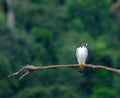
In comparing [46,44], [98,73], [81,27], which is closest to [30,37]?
[46,44]

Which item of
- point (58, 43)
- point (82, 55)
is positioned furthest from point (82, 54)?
point (58, 43)

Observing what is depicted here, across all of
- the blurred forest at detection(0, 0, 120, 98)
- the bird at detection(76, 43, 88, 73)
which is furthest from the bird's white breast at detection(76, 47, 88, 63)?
the blurred forest at detection(0, 0, 120, 98)

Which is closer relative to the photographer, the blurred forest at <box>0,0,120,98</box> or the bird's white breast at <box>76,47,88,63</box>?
the bird's white breast at <box>76,47,88,63</box>

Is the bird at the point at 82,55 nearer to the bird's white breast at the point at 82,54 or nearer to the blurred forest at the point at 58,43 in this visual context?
the bird's white breast at the point at 82,54

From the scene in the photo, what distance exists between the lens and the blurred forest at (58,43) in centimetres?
3884

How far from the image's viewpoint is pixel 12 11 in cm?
4912

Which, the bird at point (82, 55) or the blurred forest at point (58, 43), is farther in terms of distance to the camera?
the blurred forest at point (58, 43)

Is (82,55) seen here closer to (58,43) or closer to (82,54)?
(82,54)

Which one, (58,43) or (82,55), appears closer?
(82,55)

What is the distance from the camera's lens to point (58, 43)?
156 ft

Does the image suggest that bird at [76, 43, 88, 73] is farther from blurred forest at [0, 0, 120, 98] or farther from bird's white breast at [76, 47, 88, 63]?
blurred forest at [0, 0, 120, 98]

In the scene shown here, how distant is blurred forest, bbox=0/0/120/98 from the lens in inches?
1529

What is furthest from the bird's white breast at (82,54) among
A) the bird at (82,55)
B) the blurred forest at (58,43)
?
the blurred forest at (58,43)

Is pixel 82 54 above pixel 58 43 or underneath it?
above
